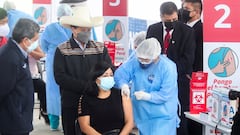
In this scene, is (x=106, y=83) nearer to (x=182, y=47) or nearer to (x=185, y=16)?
(x=182, y=47)

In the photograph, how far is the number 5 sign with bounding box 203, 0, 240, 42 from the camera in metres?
3.21

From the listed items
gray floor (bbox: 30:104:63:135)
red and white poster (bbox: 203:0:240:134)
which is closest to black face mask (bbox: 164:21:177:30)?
red and white poster (bbox: 203:0:240:134)

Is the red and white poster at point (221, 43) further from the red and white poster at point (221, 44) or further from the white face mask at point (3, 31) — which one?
the white face mask at point (3, 31)

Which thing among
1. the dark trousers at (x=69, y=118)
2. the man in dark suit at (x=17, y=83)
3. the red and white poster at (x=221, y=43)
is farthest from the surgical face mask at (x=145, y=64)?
the man in dark suit at (x=17, y=83)

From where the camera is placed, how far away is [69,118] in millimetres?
3184

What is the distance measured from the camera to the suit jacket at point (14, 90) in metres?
2.63

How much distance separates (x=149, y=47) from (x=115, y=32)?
5.93ft

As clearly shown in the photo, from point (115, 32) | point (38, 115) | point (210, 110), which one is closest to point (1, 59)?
point (210, 110)

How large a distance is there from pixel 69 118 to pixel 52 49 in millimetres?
1622

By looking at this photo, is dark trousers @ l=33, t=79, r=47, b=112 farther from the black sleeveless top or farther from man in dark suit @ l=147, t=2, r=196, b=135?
the black sleeveless top

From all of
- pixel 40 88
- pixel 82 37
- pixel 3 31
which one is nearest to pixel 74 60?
pixel 82 37

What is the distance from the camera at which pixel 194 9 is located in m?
4.06

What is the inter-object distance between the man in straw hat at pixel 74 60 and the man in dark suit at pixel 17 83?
0.33 metres

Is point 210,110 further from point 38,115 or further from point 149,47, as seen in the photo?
point 38,115
